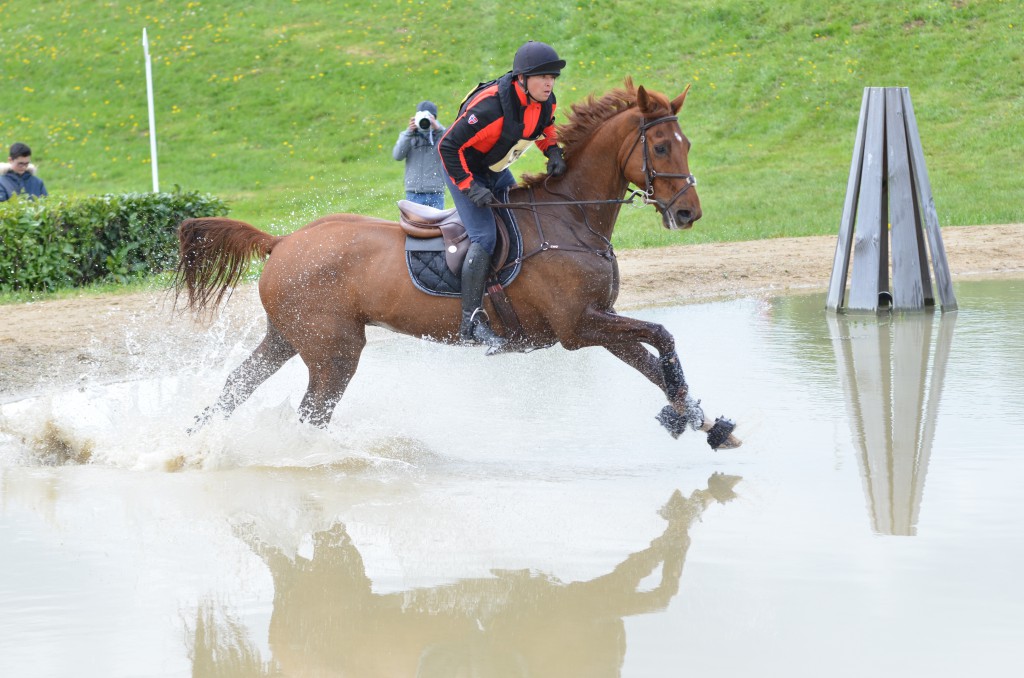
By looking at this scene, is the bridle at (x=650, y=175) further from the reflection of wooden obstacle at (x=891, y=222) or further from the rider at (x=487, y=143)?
the reflection of wooden obstacle at (x=891, y=222)

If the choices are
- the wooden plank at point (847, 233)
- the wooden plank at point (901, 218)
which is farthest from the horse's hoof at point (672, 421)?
the wooden plank at point (901, 218)

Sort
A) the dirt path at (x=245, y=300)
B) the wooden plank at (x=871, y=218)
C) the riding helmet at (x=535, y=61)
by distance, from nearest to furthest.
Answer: the riding helmet at (x=535, y=61) < the dirt path at (x=245, y=300) < the wooden plank at (x=871, y=218)

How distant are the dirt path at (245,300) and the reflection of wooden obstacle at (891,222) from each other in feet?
5.06

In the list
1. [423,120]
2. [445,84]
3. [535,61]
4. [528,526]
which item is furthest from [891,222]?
[445,84]

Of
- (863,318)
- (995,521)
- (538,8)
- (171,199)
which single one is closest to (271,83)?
(538,8)

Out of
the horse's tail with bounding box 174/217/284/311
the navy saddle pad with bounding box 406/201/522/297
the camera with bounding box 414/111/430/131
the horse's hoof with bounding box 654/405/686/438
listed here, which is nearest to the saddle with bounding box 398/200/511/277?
the navy saddle pad with bounding box 406/201/522/297

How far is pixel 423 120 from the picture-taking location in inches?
472

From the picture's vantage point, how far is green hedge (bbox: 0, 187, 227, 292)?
12492 millimetres

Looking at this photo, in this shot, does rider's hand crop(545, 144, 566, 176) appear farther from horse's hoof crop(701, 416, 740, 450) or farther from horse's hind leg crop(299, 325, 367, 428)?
horse's hoof crop(701, 416, 740, 450)

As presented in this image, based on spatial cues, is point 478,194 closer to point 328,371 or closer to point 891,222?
point 328,371

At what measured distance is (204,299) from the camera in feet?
24.3

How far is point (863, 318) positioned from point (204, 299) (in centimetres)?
609

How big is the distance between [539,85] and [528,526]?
2402 millimetres

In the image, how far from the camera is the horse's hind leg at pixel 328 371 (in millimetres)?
6910
